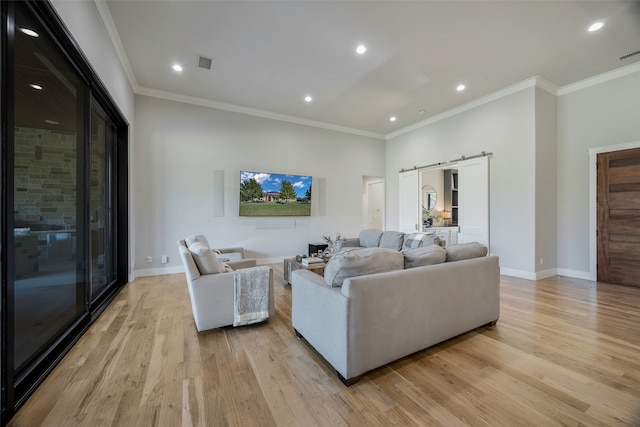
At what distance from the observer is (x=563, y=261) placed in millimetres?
4867

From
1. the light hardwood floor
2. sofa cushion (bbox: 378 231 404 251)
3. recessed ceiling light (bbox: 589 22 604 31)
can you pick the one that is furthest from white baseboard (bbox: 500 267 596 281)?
recessed ceiling light (bbox: 589 22 604 31)

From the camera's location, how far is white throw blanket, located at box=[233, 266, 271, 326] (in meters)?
2.68

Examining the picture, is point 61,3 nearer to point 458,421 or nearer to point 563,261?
point 458,421

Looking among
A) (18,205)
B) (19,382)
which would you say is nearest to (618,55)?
(18,205)

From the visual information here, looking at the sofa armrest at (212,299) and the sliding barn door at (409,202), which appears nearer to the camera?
the sofa armrest at (212,299)

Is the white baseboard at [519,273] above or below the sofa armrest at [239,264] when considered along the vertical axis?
below

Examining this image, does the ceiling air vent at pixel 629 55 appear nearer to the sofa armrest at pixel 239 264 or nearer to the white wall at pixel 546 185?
the white wall at pixel 546 185

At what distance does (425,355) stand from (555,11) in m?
3.98

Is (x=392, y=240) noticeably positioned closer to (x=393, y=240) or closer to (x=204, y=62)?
(x=393, y=240)

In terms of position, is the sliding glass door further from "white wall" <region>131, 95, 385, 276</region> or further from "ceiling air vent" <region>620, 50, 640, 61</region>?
"ceiling air vent" <region>620, 50, 640, 61</region>

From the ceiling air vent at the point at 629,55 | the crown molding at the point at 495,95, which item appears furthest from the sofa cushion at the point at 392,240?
the ceiling air vent at the point at 629,55

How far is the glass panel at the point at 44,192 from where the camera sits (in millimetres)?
1778

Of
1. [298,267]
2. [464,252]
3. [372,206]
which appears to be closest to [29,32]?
[298,267]

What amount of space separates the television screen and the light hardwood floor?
3138 mm
